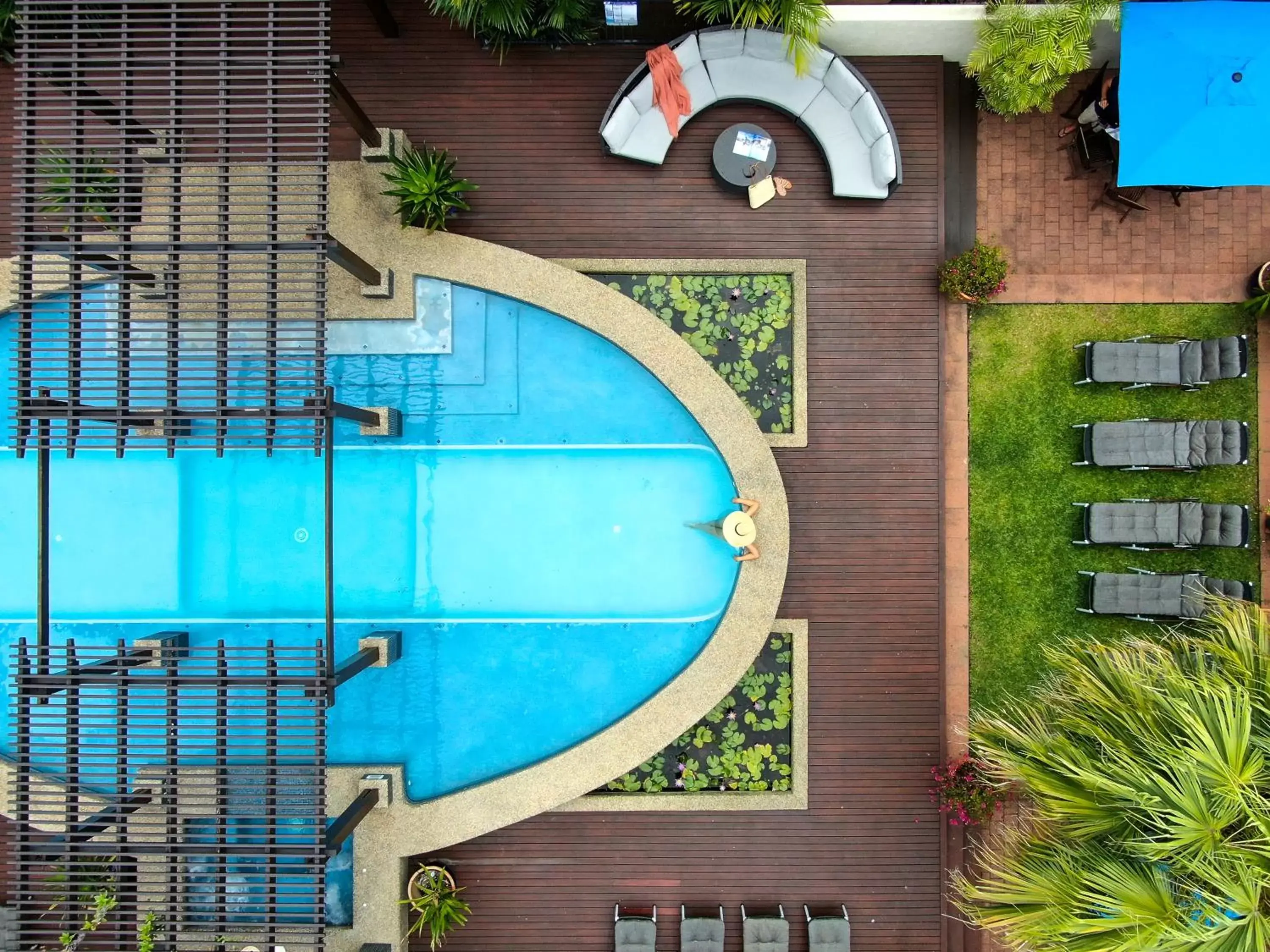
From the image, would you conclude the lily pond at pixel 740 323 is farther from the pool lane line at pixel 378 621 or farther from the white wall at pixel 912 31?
the white wall at pixel 912 31

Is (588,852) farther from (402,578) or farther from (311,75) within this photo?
(311,75)

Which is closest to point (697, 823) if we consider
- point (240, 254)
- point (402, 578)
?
point (402, 578)

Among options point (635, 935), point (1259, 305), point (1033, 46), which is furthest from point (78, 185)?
point (1259, 305)

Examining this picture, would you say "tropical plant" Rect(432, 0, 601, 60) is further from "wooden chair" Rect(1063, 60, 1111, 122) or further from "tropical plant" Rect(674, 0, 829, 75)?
"wooden chair" Rect(1063, 60, 1111, 122)

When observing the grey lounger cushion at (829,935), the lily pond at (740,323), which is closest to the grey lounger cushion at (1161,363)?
the lily pond at (740,323)

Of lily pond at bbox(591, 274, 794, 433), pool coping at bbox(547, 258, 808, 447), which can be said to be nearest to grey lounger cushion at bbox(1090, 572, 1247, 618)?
pool coping at bbox(547, 258, 808, 447)

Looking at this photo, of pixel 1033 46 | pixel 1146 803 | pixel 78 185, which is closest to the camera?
pixel 1146 803

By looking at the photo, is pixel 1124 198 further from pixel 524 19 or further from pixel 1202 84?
pixel 524 19
